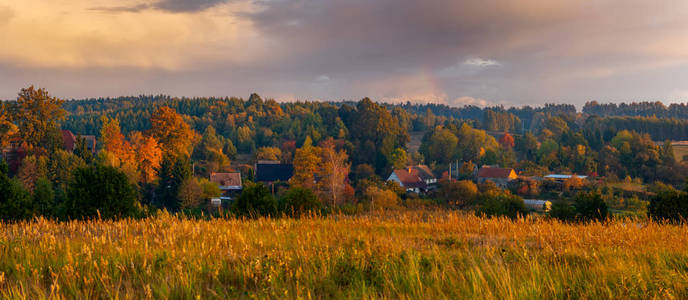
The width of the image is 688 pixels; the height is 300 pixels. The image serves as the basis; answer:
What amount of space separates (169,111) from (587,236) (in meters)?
59.0

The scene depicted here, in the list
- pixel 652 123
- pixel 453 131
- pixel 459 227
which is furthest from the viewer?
pixel 652 123

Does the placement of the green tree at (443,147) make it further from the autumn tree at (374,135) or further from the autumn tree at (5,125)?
the autumn tree at (5,125)

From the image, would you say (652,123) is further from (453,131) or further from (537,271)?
(537,271)

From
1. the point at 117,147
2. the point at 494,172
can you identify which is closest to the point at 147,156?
the point at 117,147

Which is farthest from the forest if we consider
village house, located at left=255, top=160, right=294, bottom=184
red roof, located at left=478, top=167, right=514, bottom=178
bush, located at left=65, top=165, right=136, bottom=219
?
village house, located at left=255, top=160, right=294, bottom=184

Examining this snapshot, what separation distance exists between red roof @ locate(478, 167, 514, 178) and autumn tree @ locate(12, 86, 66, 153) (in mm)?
67589

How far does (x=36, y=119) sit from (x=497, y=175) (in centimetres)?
7163

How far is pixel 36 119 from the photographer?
5284cm

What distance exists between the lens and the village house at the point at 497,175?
2852 inches

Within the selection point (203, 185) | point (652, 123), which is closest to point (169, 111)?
point (203, 185)

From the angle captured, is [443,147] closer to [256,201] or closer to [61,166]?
[61,166]

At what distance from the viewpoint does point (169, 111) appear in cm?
5800

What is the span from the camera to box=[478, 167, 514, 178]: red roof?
7376cm

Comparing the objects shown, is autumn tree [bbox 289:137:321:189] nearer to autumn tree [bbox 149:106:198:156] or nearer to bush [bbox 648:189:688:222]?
autumn tree [bbox 149:106:198:156]
